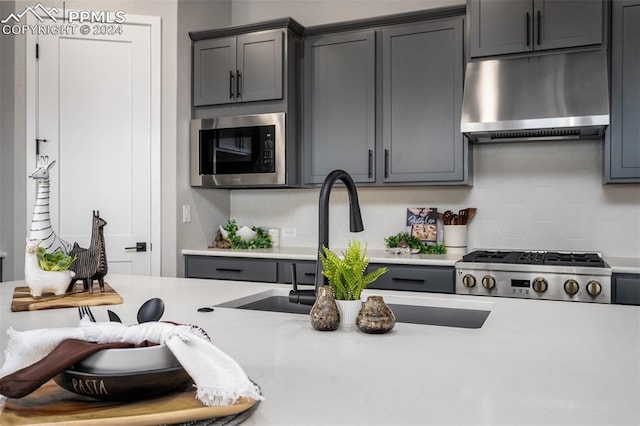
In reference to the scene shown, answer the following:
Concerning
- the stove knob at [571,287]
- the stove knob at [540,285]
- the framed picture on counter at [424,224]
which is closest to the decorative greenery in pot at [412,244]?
the framed picture on counter at [424,224]

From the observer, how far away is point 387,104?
3479 mm

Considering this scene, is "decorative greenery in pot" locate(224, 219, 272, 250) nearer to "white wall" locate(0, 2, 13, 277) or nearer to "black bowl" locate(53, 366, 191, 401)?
"white wall" locate(0, 2, 13, 277)

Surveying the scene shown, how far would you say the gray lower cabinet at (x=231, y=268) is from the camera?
139 inches

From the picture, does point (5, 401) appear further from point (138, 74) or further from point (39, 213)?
point (138, 74)

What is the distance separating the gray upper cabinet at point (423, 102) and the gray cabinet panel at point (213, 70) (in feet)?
3.61

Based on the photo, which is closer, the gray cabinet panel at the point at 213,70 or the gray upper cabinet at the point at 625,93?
the gray upper cabinet at the point at 625,93

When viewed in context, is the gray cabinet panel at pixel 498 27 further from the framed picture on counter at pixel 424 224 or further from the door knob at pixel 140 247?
the door knob at pixel 140 247

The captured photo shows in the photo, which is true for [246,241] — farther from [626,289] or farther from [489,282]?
[626,289]

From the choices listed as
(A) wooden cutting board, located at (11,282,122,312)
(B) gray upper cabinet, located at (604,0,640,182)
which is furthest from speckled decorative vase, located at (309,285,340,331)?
(B) gray upper cabinet, located at (604,0,640,182)

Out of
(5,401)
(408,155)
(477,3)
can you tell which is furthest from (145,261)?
(5,401)

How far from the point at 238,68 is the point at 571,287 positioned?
2.54 metres

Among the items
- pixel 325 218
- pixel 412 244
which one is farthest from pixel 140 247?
pixel 325 218

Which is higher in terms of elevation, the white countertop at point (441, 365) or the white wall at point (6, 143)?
the white wall at point (6, 143)

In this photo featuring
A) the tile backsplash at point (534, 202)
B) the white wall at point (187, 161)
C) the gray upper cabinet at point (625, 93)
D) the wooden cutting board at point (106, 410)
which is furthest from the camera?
the white wall at point (187, 161)
